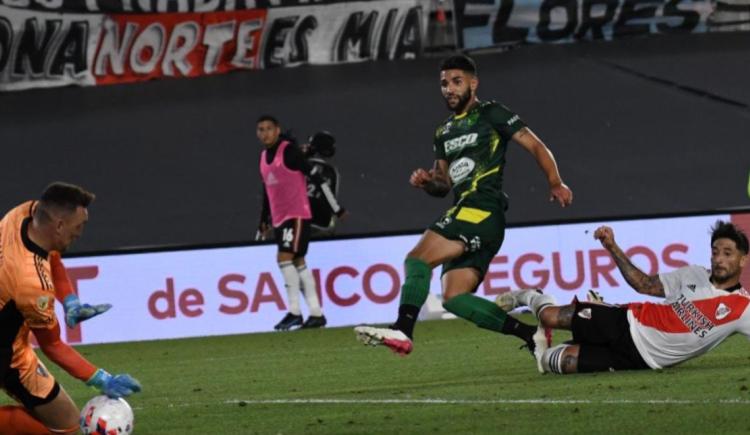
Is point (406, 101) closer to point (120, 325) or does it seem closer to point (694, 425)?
point (120, 325)

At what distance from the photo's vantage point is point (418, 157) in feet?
72.6

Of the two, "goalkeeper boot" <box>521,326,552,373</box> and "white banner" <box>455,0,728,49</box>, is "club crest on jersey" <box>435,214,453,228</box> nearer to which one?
"goalkeeper boot" <box>521,326,552,373</box>

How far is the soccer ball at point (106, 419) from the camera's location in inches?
295

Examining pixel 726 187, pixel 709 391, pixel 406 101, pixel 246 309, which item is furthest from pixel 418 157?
pixel 709 391

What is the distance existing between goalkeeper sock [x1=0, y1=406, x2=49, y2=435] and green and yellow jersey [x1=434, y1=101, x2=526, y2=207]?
309 centimetres

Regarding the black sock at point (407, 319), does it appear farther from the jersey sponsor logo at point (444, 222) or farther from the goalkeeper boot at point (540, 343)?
the goalkeeper boot at point (540, 343)

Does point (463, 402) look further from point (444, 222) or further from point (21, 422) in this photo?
point (21, 422)

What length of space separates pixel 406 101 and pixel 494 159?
528 inches

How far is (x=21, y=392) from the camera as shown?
798 cm

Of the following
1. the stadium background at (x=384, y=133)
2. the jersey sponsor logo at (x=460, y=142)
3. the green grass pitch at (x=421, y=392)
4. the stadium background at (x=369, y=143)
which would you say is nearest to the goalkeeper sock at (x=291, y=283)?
the stadium background at (x=369, y=143)

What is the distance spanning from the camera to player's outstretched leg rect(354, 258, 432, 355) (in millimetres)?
9398

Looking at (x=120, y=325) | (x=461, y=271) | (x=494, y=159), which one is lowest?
(x=120, y=325)

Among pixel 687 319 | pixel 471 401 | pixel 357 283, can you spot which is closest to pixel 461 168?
pixel 687 319

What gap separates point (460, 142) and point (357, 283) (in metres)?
5.85
